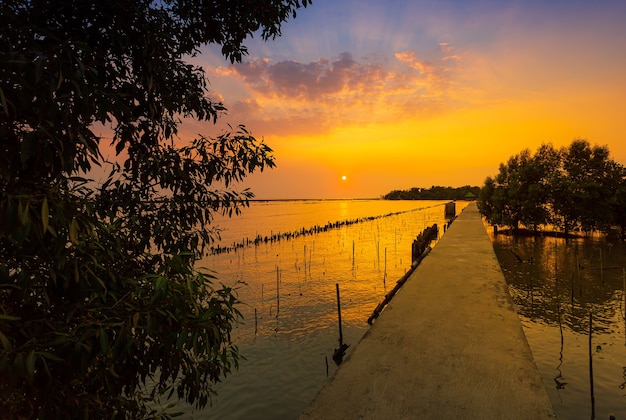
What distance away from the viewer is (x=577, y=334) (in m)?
10.2

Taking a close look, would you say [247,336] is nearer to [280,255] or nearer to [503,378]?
[503,378]

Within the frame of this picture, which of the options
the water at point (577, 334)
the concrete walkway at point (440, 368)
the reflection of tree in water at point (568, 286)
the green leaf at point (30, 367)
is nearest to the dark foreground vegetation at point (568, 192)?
the reflection of tree in water at point (568, 286)

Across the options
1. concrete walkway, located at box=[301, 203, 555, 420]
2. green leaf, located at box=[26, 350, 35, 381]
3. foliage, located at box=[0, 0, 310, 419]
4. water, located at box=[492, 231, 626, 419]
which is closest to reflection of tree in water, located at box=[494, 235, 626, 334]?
water, located at box=[492, 231, 626, 419]

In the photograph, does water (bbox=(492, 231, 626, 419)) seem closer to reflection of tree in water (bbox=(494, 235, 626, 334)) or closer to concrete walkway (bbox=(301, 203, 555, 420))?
reflection of tree in water (bbox=(494, 235, 626, 334))

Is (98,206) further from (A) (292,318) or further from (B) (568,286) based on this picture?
(B) (568,286)

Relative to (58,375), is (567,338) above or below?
below

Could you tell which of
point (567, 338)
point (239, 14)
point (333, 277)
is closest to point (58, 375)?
point (239, 14)

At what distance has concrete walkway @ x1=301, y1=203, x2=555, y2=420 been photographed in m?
3.39

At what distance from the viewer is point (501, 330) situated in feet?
17.6

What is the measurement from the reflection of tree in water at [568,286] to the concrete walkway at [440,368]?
607cm

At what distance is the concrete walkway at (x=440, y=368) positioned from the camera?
3.39 meters

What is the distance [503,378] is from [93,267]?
4718 mm

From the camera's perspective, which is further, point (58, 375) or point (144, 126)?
point (144, 126)

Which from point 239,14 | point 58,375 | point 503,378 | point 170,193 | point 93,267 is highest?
point 239,14
